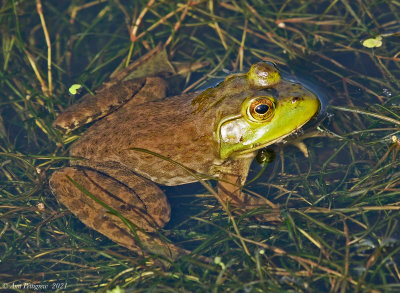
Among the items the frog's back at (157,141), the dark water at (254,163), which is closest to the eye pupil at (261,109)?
the frog's back at (157,141)

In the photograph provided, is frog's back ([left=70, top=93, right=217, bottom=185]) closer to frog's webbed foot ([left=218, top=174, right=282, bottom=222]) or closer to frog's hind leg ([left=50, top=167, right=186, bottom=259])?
frog's hind leg ([left=50, top=167, right=186, bottom=259])

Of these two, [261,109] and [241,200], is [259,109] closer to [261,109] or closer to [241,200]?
[261,109]

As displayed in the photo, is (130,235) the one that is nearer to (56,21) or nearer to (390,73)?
(390,73)

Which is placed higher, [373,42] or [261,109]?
[373,42]

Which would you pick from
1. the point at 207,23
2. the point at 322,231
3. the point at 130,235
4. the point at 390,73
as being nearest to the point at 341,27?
the point at 390,73

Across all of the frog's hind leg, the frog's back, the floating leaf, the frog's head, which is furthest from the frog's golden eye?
the floating leaf

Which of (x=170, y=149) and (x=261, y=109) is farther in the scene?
(x=170, y=149)

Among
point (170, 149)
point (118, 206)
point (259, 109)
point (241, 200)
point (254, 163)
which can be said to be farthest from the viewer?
point (254, 163)

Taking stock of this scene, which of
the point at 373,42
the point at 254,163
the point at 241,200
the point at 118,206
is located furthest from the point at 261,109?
the point at 373,42
